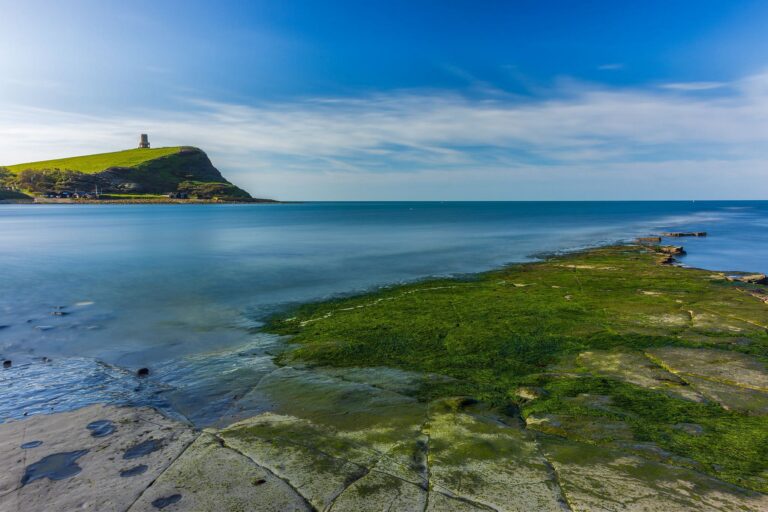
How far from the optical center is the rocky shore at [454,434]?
608cm

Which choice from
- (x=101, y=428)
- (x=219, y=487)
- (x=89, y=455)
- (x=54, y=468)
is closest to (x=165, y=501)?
(x=219, y=487)

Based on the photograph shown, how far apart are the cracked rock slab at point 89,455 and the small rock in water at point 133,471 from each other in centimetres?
5

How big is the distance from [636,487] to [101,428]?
9569 mm

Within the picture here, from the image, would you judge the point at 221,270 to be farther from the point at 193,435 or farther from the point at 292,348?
the point at 193,435

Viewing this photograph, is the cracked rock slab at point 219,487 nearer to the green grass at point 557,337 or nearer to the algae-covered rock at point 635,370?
the green grass at point 557,337

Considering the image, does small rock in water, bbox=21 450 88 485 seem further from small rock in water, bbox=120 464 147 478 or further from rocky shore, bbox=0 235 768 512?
small rock in water, bbox=120 464 147 478

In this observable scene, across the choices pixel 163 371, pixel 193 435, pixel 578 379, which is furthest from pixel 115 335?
pixel 578 379

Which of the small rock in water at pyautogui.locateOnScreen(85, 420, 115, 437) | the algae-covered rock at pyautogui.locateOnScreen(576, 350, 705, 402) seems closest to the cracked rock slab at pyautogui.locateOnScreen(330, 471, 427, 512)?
the small rock in water at pyautogui.locateOnScreen(85, 420, 115, 437)

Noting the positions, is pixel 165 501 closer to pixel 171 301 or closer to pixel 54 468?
pixel 54 468

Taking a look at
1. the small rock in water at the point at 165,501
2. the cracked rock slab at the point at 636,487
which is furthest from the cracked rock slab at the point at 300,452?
the cracked rock slab at the point at 636,487

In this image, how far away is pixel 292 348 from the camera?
13789 mm

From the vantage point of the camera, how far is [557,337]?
14.1 m

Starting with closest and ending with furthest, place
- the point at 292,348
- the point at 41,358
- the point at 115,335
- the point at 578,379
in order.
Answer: the point at 578,379
the point at 41,358
the point at 292,348
the point at 115,335

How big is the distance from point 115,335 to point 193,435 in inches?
407
